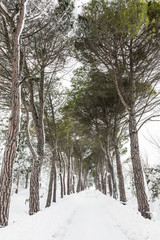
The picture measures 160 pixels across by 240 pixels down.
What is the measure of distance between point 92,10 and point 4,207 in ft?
22.6

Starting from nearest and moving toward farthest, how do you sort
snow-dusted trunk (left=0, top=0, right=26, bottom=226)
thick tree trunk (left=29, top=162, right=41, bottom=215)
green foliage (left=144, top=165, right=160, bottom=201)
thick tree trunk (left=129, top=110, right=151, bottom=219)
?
snow-dusted trunk (left=0, top=0, right=26, bottom=226), thick tree trunk (left=129, top=110, right=151, bottom=219), thick tree trunk (left=29, top=162, right=41, bottom=215), green foliage (left=144, top=165, right=160, bottom=201)

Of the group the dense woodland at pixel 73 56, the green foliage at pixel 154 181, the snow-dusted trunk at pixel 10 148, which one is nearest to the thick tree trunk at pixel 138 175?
the dense woodland at pixel 73 56

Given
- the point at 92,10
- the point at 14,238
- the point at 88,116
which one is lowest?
the point at 14,238

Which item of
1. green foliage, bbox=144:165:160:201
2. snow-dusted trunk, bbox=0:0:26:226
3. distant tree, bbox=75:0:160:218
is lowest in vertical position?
green foliage, bbox=144:165:160:201

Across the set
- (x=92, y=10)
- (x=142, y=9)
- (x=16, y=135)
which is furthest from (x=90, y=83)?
(x=16, y=135)

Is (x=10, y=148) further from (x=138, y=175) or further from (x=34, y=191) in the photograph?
(x=138, y=175)

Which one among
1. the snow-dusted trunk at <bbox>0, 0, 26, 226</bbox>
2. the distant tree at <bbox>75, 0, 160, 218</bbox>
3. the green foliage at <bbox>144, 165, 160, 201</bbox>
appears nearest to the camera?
the snow-dusted trunk at <bbox>0, 0, 26, 226</bbox>

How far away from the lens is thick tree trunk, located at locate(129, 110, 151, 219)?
4883 millimetres

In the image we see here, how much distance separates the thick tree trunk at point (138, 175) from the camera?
4883 mm

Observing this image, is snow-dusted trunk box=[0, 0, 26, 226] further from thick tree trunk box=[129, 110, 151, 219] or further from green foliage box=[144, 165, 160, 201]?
green foliage box=[144, 165, 160, 201]

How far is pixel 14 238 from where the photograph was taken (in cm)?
247

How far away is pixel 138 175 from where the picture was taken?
5.22 m

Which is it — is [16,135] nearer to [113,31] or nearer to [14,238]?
[14,238]

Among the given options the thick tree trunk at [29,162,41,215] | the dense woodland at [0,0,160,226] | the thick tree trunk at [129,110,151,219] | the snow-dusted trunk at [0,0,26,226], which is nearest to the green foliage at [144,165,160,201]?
the dense woodland at [0,0,160,226]
